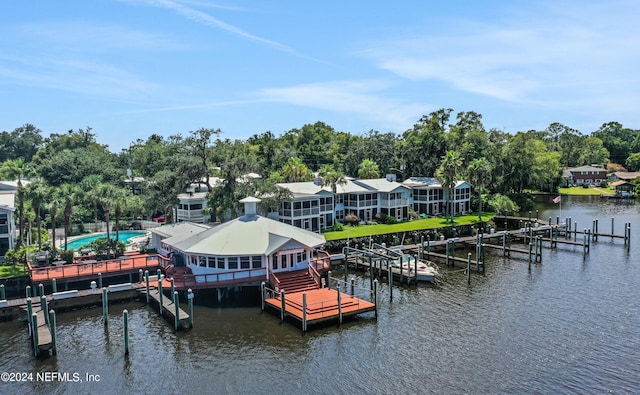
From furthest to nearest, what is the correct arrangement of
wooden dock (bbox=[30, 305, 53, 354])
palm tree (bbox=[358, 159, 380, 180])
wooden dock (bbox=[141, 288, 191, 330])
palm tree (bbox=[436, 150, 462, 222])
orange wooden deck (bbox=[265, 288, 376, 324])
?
palm tree (bbox=[358, 159, 380, 180]) < palm tree (bbox=[436, 150, 462, 222]) < orange wooden deck (bbox=[265, 288, 376, 324]) < wooden dock (bbox=[141, 288, 191, 330]) < wooden dock (bbox=[30, 305, 53, 354])

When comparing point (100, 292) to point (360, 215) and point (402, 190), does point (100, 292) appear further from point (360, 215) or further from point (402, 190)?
point (402, 190)

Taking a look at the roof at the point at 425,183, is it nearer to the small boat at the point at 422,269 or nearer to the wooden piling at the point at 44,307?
the small boat at the point at 422,269

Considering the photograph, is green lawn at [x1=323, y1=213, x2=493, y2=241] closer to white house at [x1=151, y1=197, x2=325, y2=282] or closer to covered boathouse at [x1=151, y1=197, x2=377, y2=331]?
white house at [x1=151, y1=197, x2=325, y2=282]

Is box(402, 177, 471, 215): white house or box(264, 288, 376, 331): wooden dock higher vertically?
box(402, 177, 471, 215): white house

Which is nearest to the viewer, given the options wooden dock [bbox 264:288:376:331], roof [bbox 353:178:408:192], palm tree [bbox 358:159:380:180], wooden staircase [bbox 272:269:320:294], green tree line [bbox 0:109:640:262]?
wooden dock [bbox 264:288:376:331]

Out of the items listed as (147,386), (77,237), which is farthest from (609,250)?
(77,237)

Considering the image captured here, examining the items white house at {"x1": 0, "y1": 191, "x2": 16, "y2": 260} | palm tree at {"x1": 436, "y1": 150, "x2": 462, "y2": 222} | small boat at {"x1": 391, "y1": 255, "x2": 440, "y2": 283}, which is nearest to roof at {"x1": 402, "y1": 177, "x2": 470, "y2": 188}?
palm tree at {"x1": 436, "y1": 150, "x2": 462, "y2": 222}
